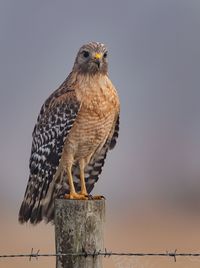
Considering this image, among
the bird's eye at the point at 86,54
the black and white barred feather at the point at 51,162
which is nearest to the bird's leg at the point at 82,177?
the black and white barred feather at the point at 51,162

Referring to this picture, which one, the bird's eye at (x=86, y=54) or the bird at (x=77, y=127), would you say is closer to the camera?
the bird at (x=77, y=127)

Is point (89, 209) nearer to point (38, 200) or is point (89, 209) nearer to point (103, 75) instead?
point (38, 200)

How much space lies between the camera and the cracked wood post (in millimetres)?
8195

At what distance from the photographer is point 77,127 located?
35.9ft

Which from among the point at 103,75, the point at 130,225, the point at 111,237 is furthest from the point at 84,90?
the point at 130,225

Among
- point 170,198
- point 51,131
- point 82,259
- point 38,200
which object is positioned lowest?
point 82,259

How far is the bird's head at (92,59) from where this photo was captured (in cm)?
1091

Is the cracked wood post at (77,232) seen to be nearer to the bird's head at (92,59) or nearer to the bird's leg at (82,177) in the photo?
the bird's leg at (82,177)

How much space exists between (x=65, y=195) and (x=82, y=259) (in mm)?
2470

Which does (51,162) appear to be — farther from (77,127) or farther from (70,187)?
(77,127)

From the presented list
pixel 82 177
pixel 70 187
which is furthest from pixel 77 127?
pixel 70 187

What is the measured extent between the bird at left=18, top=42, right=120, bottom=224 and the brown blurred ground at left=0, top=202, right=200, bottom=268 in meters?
4.95

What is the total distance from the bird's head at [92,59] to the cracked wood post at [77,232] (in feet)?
→ 9.30

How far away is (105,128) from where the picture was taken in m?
11.0
